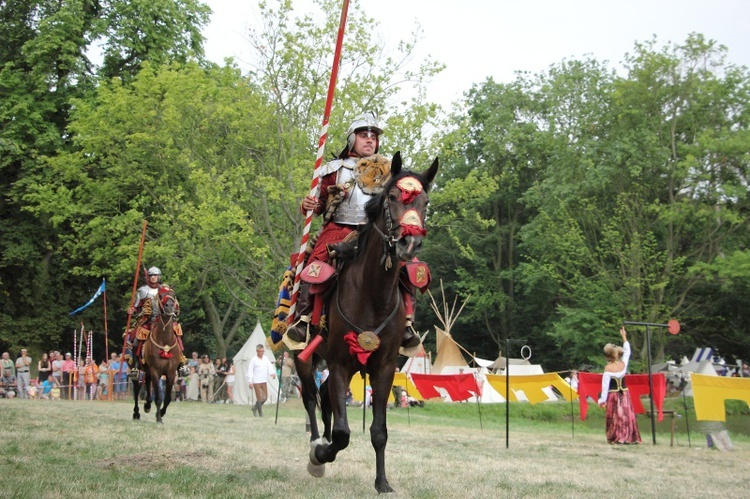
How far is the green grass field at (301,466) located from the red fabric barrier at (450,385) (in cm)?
655

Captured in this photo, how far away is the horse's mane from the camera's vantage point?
8.20m

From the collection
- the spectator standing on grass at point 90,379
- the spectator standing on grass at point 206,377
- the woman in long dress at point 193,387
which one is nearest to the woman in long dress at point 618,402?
the spectator standing on grass at point 206,377

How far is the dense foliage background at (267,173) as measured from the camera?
30.6m

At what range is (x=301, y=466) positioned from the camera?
1056 cm

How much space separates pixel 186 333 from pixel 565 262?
22120 millimetres

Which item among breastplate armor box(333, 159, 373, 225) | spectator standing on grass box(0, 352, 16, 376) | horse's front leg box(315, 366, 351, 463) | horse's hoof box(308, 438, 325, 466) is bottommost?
horse's hoof box(308, 438, 325, 466)

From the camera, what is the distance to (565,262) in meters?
50.8

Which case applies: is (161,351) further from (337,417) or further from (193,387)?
(193,387)

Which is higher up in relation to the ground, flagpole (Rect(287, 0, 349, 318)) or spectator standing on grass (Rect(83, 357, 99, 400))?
flagpole (Rect(287, 0, 349, 318))

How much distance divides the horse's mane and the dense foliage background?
20.0 metres

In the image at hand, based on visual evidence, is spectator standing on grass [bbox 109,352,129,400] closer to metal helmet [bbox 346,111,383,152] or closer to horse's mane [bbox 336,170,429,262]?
metal helmet [bbox 346,111,383,152]

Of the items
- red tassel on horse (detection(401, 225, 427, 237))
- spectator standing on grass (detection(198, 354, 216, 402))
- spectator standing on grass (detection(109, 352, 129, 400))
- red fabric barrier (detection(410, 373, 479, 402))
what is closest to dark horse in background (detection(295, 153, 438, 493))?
red tassel on horse (detection(401, 225, 427, 237))

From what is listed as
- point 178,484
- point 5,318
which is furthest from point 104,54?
point 178,484

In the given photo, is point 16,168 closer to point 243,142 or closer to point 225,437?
point 243,142
